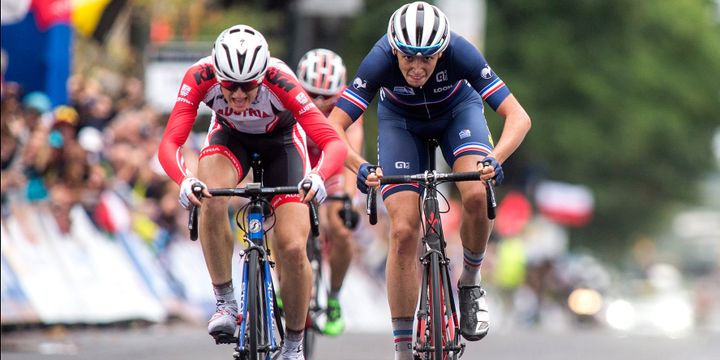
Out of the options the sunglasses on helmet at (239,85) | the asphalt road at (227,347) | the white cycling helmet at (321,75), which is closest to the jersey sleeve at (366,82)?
the sunglasses on helmet at (239,85)

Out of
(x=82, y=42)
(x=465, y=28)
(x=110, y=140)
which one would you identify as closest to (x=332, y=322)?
(x=110, y=140)

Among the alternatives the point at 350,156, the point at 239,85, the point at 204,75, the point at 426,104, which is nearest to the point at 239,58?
the point at 239,85

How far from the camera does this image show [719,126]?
49219 millimetres

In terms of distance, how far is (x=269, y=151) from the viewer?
34.9 ft

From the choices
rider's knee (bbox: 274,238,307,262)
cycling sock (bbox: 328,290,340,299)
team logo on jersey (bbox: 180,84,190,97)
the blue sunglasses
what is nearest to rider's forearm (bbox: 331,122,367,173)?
rider's knee (bbox: 274,238,307,262)

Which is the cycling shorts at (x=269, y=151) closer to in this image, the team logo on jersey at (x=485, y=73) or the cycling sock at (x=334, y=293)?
the team logo on jersey at (x=485, y=73)

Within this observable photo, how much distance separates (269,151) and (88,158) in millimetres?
6893

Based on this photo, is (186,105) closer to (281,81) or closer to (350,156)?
(281,81)

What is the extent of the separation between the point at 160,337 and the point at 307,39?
6461 mm

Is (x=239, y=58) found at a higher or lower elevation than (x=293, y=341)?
higher

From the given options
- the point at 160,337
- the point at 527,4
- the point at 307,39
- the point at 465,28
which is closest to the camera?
the point at 160,337

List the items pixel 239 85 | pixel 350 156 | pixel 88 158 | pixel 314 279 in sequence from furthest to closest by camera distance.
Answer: pixel 88 158
pixel 314 279
pixel 350 156
pixel 239 85

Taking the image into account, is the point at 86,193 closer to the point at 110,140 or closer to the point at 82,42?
the point at 110,140

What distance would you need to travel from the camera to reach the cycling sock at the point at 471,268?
1062 cm
